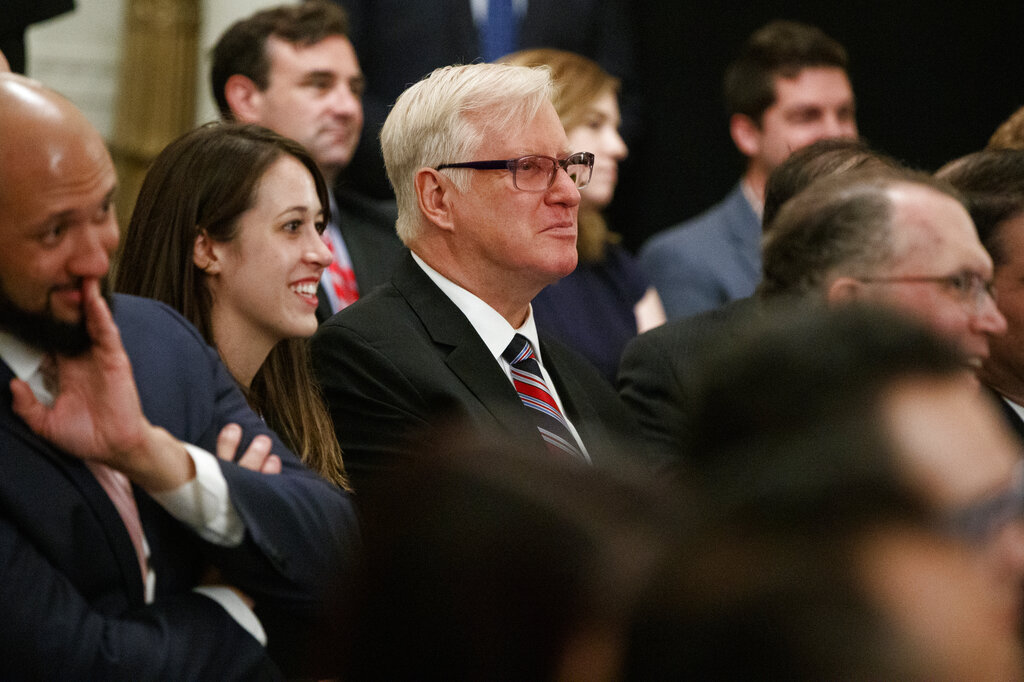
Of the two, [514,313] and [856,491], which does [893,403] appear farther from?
[514,313]

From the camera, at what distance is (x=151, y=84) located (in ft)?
14.7

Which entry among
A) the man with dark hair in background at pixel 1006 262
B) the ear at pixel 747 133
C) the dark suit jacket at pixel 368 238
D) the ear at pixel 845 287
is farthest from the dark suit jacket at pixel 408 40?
the ear at pixel 845 287

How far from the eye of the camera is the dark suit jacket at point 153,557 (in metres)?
1.44

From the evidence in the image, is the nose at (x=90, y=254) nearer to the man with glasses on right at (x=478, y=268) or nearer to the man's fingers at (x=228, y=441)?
the man's fingers at (x=228, y=441)

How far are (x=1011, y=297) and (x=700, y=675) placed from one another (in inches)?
85.8

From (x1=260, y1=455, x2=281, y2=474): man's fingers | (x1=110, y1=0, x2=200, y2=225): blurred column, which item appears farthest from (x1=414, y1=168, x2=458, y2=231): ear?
(x1=110, y1=0, x2=200, y2=225): blurred column

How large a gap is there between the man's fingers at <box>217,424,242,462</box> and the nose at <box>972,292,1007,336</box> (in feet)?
3.97

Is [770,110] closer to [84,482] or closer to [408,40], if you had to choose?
[408,40]

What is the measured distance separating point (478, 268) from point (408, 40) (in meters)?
1.72

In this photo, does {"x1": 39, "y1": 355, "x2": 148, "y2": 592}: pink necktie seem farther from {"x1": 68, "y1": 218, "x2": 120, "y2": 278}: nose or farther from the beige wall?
the beige wall

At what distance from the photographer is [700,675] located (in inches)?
24.5

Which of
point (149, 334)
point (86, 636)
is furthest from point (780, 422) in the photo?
point (149, 334)

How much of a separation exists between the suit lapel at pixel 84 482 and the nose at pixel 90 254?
151 millimetres

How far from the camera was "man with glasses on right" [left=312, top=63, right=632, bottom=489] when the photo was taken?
2.45 meters
